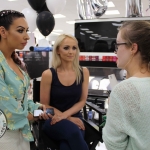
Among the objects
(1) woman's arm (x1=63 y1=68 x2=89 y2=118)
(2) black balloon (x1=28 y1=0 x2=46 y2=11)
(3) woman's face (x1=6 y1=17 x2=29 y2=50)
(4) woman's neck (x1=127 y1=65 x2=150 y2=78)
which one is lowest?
(1) woman's arm (x1=63 y1=68 x2=89 y2=118)

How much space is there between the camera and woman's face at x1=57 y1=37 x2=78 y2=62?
1732 mm

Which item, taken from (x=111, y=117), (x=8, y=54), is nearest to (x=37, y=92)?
(x=8, y=54)

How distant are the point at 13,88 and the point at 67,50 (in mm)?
737

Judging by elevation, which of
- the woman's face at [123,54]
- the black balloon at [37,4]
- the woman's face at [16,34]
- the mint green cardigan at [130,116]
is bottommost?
the mint green cardigan at [130,116]

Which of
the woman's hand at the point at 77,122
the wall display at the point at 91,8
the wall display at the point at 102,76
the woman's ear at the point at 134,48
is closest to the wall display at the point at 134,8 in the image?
the wall display at the point at 91,8

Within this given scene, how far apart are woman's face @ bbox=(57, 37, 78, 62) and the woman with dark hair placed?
53cm

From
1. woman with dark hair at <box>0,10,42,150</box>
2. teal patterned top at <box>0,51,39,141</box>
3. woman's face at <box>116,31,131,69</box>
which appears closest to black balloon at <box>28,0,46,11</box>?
woman with dark hair at <box>0,10,42,150</box>

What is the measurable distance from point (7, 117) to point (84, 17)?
2.14m

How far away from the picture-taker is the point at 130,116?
28.7 inches

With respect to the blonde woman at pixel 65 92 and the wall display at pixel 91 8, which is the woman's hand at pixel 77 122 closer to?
the blonde woman at pixel 65 92

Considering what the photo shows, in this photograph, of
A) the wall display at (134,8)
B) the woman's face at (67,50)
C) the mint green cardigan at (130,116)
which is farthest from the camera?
the wall display at (134,8)

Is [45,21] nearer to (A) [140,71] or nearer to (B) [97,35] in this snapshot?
(B) [97,35]

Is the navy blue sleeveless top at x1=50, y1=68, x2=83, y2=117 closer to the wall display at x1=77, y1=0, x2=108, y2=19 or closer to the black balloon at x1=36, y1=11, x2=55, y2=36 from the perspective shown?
the wall display at x1=77, y1=0, x2=108, y2=19

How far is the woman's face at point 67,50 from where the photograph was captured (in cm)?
173
